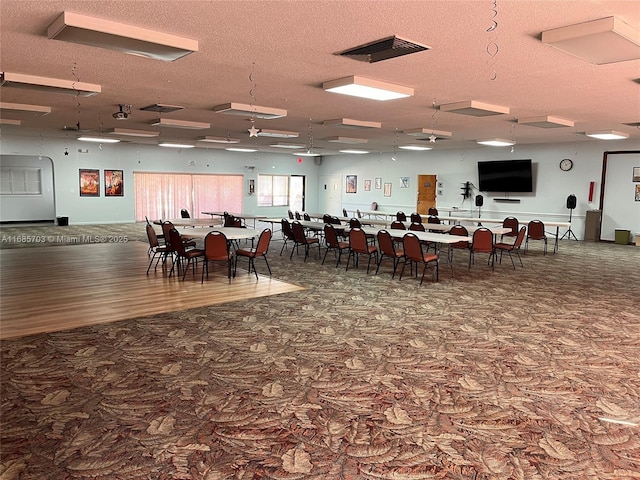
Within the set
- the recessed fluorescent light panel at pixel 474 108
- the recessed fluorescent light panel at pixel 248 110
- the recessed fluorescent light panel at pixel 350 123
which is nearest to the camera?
the recessed fluorescent light panel at pixel 474 108

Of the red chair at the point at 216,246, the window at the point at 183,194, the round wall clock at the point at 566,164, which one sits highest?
the round wall clock at the point at 566,164

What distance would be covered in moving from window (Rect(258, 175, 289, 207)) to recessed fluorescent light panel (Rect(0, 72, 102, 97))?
51.6 ft

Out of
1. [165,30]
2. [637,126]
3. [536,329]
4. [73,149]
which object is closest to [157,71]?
[165,30]

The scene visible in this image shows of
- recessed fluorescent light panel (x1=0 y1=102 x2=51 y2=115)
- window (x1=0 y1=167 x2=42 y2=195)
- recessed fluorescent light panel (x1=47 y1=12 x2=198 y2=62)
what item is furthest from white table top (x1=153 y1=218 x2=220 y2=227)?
window (x1=0 y1=167 x2=42 y2=195)

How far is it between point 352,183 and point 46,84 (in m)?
17.3

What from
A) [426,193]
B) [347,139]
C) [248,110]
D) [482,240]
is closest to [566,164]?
[426,193]

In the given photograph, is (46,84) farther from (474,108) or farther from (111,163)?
(111,163)

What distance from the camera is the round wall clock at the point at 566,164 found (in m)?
15.0

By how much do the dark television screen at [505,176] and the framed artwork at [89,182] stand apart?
14296mm

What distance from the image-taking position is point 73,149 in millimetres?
17000

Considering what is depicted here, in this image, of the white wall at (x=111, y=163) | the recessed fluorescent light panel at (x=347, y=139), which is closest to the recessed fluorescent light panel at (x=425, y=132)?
the recessed fluorescent light panel at (x=347, y=139)

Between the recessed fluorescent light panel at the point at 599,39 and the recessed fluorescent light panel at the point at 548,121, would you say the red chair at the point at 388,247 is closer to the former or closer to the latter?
the recessed fluorescent light panel at the point at 548,121

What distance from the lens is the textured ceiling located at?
11.9 feet

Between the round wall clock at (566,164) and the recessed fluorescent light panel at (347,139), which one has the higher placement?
the recessed fluorescent light panel at (347,139)
